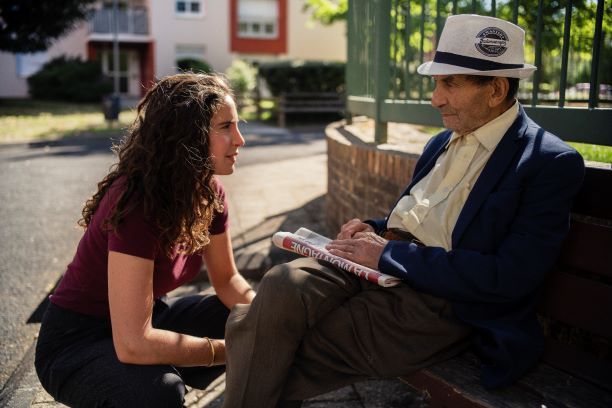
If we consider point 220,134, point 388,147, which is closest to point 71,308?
point 220,134

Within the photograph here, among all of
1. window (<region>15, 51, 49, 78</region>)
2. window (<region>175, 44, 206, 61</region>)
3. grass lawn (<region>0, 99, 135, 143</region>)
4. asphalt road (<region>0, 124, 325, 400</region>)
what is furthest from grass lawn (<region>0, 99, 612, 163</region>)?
window (<region>175, 44, 206, 61</region>)

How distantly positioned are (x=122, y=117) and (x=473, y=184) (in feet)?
62.3

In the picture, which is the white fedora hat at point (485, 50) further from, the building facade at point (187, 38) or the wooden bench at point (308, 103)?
the building facade at point (187, 38)

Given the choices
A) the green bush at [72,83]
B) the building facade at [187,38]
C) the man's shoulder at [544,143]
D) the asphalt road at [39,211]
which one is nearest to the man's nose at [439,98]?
the man's shoulder at [544,143]

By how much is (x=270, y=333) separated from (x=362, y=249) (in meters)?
0.48

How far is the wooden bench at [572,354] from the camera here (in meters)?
1.98

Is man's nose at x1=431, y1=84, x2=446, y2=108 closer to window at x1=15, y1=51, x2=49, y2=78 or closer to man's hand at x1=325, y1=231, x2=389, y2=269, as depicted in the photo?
man's hand at x1=325, y1=231, x2=389, y2=269

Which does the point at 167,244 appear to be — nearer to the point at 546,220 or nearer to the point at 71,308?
the point at 71,308

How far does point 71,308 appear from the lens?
2.39m

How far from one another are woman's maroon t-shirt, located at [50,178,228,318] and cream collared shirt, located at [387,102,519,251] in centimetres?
93

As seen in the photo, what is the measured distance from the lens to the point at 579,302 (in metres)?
2.21

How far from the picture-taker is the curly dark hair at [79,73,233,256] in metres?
2.19

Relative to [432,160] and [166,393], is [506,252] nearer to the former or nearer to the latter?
[432,160]

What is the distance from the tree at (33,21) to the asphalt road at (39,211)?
453 inches
